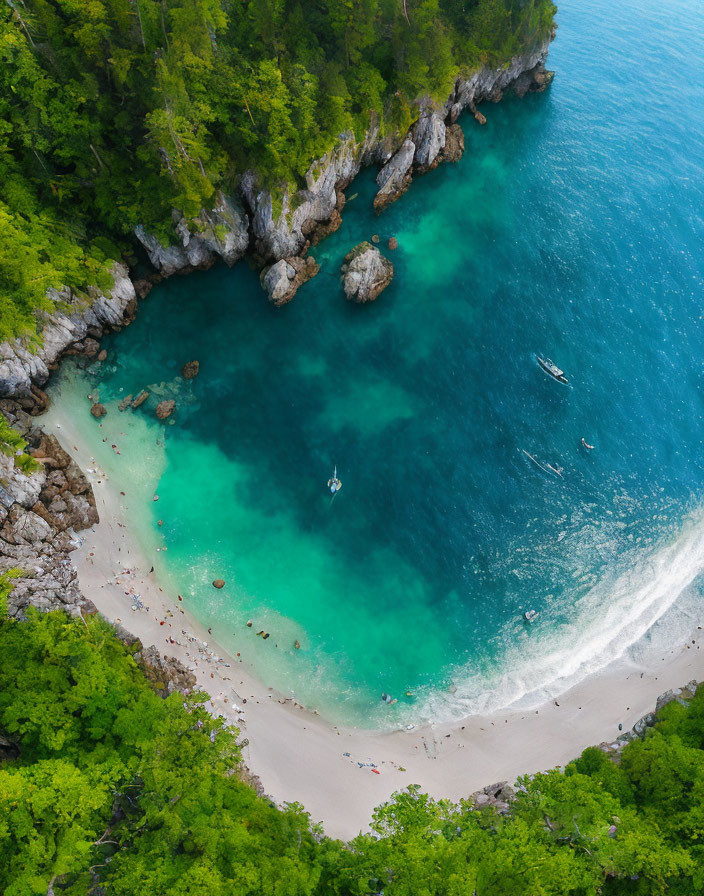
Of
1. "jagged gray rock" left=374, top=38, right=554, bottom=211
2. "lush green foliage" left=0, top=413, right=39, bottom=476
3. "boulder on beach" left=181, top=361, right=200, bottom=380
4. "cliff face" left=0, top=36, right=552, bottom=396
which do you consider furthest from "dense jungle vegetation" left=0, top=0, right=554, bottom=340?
"boulder on beach" left=181, top=361, right=200, bottom=380

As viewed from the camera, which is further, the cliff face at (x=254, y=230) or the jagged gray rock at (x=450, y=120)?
the jagged gray rock at (x=450, y=120)

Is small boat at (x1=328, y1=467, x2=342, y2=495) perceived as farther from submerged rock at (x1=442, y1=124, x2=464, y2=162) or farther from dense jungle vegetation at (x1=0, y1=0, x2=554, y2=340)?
submerged rock at (x1=442, y1=124, x2=464, y2=162)

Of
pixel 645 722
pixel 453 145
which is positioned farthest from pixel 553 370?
pixel 453 145

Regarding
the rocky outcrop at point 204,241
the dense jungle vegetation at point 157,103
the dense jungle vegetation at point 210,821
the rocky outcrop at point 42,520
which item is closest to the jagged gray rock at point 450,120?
the dense jungle vegetation at point 157,103

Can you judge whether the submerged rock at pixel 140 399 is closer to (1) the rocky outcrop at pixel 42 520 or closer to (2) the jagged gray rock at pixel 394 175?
(1) the rocky outcrop at pixel 42 520

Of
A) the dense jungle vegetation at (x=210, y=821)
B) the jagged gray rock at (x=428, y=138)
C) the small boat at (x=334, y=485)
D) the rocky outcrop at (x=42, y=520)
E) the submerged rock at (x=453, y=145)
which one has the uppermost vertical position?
the submerged rock at (x=453, y=145)

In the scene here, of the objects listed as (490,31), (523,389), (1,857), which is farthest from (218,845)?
(490,31)

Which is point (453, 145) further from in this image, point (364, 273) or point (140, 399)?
point (140, 399)
